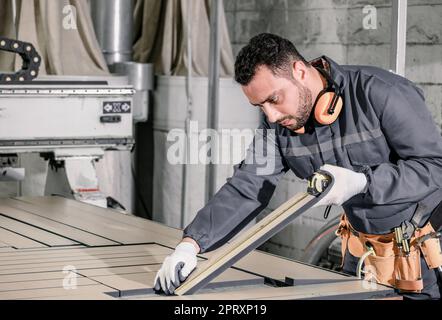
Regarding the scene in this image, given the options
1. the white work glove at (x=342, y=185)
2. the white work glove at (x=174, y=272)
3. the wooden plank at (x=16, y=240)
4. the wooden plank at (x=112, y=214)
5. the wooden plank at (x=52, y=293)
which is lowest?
the wooden plank at (x=112, y=214)

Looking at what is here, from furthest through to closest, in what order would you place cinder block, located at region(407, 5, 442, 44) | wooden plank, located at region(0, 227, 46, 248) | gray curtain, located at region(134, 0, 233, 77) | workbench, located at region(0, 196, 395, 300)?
gray curtain, located at region(134, 0, 233, 77) < cinder block, located at region(407, 5, 442, 44) < wooden plank, located at region(0, 227, 46, 248) < workbench, located at region(0, 196, 395, 300)

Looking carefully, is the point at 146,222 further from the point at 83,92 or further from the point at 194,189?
the point at 194,189

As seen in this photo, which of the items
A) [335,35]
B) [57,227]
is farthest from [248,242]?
[335,35]

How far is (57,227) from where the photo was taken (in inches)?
117

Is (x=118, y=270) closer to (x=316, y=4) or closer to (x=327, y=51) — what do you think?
(x=327, y=51)

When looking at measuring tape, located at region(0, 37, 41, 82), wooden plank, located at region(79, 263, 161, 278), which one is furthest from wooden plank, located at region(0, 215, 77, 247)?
measuring tape, located at region(0, 37, 41, 82)

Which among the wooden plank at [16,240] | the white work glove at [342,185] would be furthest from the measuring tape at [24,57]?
the white work glove at [342,185]

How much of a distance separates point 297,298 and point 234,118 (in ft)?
8.84

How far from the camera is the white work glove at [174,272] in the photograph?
2086 mm

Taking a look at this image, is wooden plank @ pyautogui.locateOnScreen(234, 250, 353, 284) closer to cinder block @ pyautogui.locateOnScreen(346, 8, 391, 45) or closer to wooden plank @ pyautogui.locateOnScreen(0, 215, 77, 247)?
wooden plank @ pyautogui.locateOnScreen(0, 215, 77, 247)

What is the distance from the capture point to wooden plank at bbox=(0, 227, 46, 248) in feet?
8.80

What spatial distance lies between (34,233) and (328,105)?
1123 millimetres

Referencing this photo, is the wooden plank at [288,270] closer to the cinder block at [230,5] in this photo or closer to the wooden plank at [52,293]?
the wooden plank at [52,293]

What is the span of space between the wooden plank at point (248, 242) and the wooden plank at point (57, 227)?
26.8 inches
